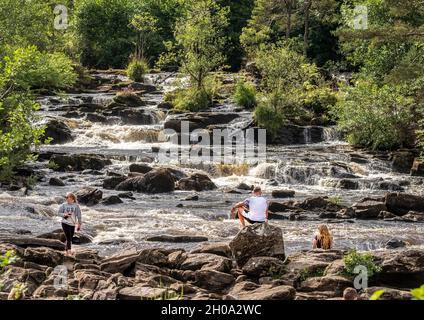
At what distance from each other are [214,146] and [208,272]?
25700 millimetres

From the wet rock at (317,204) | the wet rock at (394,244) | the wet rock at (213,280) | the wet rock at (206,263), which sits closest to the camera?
the wet rock at (213,280)

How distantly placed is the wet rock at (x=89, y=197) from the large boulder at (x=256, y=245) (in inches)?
446

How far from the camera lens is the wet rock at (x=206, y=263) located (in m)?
14.6

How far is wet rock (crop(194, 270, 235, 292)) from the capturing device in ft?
45.3

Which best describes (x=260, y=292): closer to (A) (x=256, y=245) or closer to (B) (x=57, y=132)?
(A) (x=256, y=245)

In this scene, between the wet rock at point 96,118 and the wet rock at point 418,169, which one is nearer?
the wet rock at point 418,169

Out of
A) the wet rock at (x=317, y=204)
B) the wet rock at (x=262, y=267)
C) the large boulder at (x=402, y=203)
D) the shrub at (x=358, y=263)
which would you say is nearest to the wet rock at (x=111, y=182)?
the wet rock at (x=317, y=204)

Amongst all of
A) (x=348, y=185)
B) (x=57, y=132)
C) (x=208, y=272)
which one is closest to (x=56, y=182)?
(x=57, y=132)

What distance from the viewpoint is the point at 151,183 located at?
96.8ft

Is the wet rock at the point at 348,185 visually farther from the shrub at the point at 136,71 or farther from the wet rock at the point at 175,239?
the shrub at the point at 136,71

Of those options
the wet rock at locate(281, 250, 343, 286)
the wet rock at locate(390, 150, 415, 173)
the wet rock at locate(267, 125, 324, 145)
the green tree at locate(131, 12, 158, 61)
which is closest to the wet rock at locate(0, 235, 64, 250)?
the wet rock at locate(281, 250, 343, 286)

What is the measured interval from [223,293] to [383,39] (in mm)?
15762
